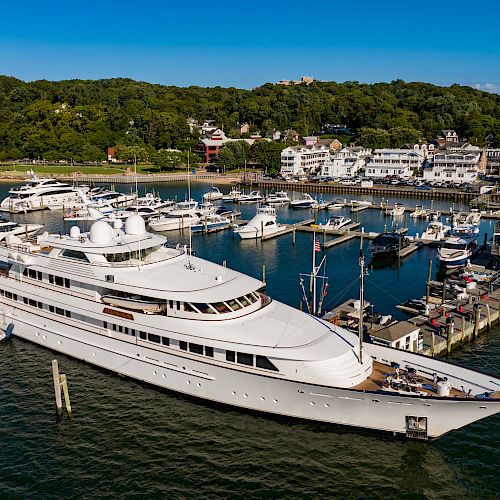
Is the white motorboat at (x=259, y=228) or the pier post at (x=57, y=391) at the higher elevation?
the white motorboat at (x=259, y=228)

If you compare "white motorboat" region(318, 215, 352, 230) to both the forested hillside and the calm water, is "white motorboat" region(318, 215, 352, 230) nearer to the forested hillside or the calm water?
the calm water

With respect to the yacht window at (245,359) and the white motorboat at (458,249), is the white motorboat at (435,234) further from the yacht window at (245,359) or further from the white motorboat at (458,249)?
the yacht window at (245,359)

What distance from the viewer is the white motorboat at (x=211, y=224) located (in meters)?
70.4

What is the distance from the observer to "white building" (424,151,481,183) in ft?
371

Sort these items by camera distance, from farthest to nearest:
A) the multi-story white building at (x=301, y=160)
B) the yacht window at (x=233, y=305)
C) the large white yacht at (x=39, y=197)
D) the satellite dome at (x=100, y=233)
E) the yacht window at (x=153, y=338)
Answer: the multi-story white building at (x=301, y=160) < the large white yacht at (x=39, y=197) < the satellite dome at (x=100, y=233) < the yacht window at (x=153, y=338) < the yacht window at (x=233, y=305)

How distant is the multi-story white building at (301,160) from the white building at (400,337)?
96.1 meters

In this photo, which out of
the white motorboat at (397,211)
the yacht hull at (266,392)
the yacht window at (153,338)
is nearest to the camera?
the yacht hull at (266,392)

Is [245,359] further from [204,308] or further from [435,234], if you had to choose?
[435,234]

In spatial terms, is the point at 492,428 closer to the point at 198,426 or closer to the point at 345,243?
the point at 198,426

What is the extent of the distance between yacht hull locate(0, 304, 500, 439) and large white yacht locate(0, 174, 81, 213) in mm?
63595

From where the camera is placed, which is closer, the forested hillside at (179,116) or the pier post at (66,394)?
the pier post at (66,394)

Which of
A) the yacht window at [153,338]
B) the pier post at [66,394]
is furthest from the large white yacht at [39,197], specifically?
the pier post at [66,394]

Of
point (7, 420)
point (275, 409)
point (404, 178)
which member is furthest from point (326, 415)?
point (404, 178)

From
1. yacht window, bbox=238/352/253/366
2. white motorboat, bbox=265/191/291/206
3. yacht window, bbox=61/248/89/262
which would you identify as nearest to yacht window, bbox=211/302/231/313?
yacht window, bbox=238/352/253/366
